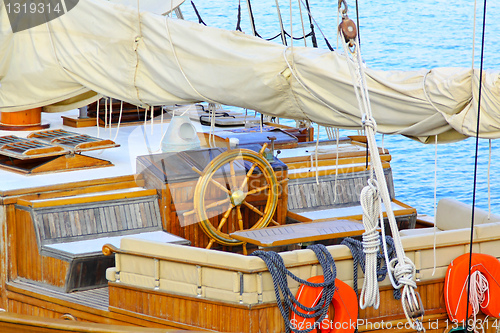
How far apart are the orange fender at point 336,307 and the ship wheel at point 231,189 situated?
960mm

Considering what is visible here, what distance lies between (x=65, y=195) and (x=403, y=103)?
223 cm

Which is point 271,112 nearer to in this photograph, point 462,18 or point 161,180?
point 161,180

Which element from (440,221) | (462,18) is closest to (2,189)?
(440,221)

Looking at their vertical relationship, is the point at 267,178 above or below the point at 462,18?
below

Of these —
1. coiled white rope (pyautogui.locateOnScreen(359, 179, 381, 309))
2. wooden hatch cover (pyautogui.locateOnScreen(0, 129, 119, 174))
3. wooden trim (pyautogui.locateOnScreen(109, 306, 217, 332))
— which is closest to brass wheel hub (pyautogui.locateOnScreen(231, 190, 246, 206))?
wooden trim (pyautogui.locateOnScreen(109, 306, 217, 332))

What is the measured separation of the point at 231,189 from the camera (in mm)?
4879

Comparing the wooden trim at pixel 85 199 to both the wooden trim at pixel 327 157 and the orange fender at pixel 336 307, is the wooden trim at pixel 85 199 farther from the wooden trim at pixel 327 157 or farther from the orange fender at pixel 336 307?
the orange fender at pixel 336 307

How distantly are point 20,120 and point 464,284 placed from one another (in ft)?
13.1

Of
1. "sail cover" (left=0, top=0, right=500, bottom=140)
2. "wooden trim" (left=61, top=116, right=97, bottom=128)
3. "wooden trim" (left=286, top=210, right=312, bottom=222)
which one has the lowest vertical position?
"wooden trim" (left=286, top=210, right=312, bottom=222)

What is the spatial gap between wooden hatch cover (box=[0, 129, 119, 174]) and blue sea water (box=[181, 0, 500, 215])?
6581mm

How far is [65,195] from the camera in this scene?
4.89m

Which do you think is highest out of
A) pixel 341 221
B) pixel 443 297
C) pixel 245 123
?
pixel 245 123

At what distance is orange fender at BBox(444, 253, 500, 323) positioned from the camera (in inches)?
165

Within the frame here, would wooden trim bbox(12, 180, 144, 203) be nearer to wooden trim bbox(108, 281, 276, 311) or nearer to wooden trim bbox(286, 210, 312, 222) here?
wooden trim bbox(108, 281, 276, 311)
